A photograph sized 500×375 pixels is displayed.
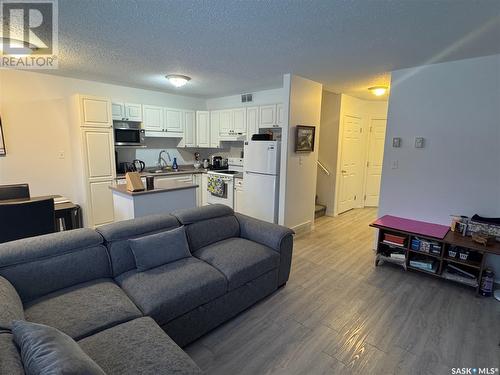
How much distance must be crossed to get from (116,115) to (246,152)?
243cm

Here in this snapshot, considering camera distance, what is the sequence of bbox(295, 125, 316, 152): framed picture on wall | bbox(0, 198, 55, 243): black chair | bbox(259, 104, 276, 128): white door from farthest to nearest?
1. bbox(259, 104, 276, 128): white door
2. bbox(295, 125, 316, 152): framed picture on wall
3. bbox(0, 198, 55, 243): black chair

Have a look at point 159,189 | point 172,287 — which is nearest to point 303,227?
point 159,189

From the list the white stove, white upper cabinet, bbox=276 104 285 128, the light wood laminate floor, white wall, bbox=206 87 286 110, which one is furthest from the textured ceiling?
the light wood laminate floor

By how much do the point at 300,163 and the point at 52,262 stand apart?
337 cm

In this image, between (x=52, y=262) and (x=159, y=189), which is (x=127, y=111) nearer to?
(x=159, y=189)

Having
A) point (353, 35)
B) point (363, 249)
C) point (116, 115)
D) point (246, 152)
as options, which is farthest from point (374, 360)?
point (116, 115)

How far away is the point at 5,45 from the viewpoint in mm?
2859

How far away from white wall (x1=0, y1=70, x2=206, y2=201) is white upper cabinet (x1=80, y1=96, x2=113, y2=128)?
1.17 ft

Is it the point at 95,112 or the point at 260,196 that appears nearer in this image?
the point at 95,112

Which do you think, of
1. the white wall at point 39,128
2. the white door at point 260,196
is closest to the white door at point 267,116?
the white door at point 260,196

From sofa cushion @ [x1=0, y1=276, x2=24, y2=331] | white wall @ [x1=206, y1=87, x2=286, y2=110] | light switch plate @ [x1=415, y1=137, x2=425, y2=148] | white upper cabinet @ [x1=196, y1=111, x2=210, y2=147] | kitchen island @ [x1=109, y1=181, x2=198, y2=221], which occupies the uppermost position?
white wall @ [x1=206, y1=87, x2=286, y2=110]

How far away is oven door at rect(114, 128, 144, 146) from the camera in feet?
15.3

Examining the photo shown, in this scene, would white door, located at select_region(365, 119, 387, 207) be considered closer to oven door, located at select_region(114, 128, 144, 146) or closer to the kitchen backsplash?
the kitchen backsplash

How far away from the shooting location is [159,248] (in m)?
2.22
